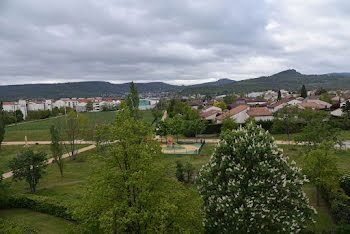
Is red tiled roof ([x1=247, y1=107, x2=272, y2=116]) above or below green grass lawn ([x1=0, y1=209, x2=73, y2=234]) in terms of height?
above

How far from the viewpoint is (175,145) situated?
41750 mm

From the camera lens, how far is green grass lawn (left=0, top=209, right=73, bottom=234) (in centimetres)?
1395

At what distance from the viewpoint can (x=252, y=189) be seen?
10312 mm

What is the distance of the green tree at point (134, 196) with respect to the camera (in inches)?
325

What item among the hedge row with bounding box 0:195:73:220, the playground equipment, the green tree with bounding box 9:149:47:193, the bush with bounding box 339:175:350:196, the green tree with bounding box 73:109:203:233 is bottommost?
the playground equipment

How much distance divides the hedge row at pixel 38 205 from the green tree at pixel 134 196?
7796 millimetres

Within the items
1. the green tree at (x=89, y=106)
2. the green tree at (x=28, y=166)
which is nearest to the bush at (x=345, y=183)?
the green tree at (x=28, y=166)

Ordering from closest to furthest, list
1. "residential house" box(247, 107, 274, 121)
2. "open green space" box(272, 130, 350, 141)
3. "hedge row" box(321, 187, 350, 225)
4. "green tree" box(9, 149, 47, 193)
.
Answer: "hedge row" box(321, 187, 350, 225)
"green tree" box(9, 149, 47, 193)
"open green space" box(272, 130, 350, 141)
"residential house" box(247, 107, 274, 121)

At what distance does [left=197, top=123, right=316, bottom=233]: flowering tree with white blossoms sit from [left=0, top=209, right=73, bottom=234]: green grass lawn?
890 centimetres

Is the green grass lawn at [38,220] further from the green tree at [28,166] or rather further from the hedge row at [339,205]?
the hedge row at [339,205]

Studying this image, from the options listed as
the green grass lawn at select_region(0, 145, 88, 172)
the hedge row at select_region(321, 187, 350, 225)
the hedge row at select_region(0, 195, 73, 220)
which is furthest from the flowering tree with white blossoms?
the green grass lawn at select_region(0, 145, 88, 172)

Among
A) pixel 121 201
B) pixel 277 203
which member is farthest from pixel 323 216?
pixel 121 201

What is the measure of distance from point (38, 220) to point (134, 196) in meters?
10.6

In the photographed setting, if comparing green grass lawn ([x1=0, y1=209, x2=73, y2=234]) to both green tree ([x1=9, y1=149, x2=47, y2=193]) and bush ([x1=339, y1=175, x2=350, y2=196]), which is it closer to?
green tree ([x1=9, y1=149, x2=47, y2=193])
